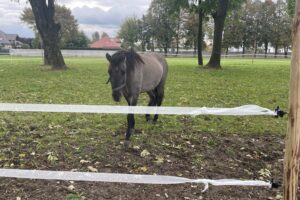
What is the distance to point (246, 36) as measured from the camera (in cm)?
7038

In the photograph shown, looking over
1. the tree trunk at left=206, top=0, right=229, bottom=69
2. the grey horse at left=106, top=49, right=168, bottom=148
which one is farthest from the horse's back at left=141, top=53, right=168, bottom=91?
the tree trunk at left=206, top=0, right=229, bottom=69

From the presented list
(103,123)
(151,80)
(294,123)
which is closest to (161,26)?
(103,123)

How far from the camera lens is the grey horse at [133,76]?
213 inches

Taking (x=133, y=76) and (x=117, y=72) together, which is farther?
(x=133, y=76)

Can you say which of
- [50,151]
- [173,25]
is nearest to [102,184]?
[50,151]

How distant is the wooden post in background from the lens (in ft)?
9.28

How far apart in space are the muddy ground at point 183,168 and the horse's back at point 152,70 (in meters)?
1.39

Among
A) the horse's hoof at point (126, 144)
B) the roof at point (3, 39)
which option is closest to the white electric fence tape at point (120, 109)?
the horse's hoof at point (126, 144)

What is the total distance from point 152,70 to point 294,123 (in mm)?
4422

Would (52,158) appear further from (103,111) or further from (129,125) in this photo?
(103,111)

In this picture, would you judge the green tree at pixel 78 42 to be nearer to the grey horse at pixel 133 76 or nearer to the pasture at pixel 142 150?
the grey horse at pixel 133 76

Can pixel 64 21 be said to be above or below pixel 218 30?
above

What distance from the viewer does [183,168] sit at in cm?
504

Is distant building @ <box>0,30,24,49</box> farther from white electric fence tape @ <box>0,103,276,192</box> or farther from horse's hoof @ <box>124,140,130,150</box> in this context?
white electric fence tape @ <box>0,103,276,192</box>
